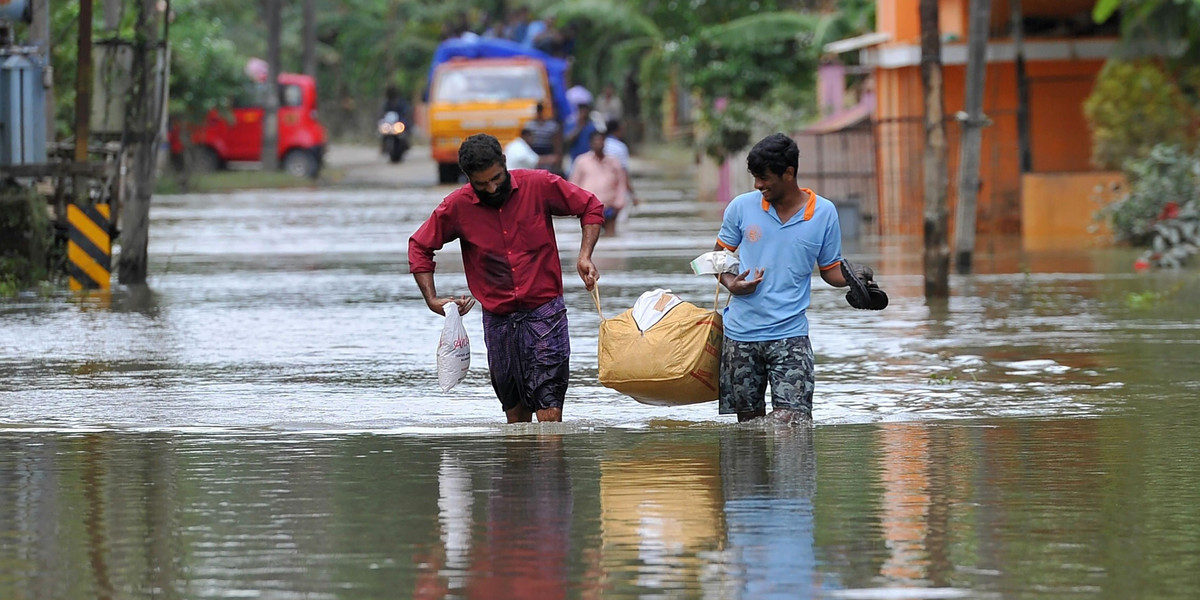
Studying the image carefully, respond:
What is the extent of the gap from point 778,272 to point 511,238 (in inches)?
45.4

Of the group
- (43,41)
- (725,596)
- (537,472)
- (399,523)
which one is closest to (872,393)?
(537,472)

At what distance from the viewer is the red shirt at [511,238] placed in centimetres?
874

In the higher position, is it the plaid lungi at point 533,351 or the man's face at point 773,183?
the man's face at point 773,183

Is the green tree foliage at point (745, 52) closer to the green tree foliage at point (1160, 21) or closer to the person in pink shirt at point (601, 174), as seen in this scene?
the green tree foliage at point (1160, 21)

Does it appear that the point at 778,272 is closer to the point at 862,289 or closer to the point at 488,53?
the point at 862,289

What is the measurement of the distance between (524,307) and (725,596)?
323cm

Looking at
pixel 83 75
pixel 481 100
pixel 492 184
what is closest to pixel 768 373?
pixel 492 184

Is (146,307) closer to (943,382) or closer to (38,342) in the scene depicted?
(38,342)

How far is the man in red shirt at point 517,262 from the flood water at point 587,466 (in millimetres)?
350

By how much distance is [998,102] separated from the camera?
24703 mm

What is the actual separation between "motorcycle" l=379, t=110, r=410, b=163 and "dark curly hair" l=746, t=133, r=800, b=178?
4123cm

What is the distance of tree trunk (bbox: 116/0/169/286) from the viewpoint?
1786 centimetres

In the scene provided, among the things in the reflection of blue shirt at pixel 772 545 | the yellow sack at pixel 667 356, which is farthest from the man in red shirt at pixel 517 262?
the reflection of blue shirt at pixel 772 545

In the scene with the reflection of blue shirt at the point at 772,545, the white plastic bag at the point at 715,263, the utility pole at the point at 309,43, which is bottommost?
the reflection of blue shirt at the point at 772,545
